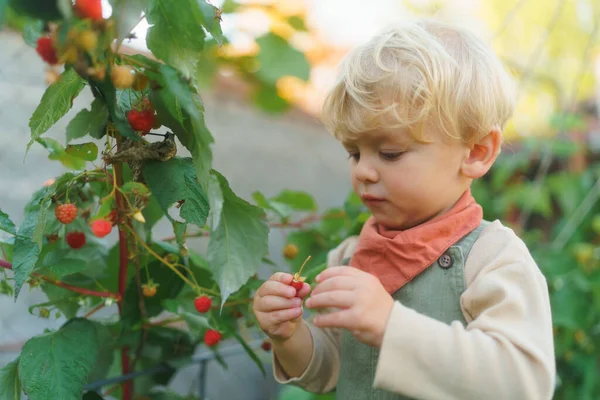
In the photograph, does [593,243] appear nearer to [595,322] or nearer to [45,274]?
[595,322]

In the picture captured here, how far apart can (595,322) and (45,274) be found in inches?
59.7

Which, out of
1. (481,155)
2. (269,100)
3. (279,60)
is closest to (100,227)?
(481,155)

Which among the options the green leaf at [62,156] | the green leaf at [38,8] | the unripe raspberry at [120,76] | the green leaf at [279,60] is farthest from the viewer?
the green leaf at [279,60]

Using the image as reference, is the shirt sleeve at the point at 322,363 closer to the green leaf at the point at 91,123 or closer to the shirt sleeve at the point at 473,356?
the shirt sleeve at the point at 473,356

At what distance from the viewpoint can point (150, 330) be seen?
1.09m

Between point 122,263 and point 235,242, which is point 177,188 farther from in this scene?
point 122,263

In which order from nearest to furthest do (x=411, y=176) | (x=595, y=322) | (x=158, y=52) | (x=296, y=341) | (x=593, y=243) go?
(x=158, y=52), (x=411, y=176), (x=296, y=341), (x=595, y=322), (x=593, y=243)

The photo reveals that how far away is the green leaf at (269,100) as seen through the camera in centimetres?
230

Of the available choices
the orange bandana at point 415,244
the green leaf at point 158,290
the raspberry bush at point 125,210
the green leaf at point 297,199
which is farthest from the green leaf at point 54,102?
the green leaf at point 297,199

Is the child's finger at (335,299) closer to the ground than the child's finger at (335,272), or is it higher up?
closer to the ground

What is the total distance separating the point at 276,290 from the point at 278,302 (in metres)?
0.02

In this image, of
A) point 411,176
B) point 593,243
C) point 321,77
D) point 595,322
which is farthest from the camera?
point 321,77

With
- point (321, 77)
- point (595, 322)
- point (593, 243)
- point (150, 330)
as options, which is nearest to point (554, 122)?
point (593, 243)

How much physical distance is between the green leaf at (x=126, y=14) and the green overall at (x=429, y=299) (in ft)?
1.64
